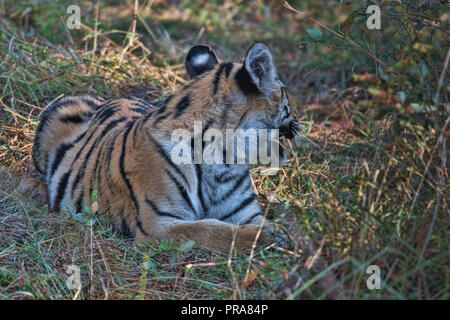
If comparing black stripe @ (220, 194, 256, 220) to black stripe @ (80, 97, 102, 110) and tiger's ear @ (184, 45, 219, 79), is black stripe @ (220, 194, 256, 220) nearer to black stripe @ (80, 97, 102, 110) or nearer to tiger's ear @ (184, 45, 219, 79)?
tiger's ear @ (184, 45, 219, 79)

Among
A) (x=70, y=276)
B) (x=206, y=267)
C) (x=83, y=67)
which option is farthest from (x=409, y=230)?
(x=83, y=67)

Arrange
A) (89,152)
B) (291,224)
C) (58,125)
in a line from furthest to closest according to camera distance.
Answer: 1. (58,125)
2. (89,152)
3. (291,224)

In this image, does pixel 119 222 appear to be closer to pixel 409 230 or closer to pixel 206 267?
pixel 206 267

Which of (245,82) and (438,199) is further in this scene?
(245,82)

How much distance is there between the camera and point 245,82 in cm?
383

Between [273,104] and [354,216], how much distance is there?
3.89 ft

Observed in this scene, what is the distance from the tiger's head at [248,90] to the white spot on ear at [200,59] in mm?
226

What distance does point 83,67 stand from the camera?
255 inches

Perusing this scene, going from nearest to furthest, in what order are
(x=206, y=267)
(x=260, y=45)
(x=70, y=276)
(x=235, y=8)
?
1. (x=70, y=276)
2. (x=206, y=267)
3. (x=260, y=45)
4. (x=235, y=8)

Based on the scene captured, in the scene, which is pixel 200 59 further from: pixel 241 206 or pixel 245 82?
pixel 241 206

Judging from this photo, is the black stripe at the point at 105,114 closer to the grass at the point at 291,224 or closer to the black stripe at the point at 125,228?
the grass at the point at 291,224

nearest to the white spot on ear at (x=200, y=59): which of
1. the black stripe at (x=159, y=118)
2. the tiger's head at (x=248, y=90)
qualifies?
the tiger's head at (x=248, y=90)

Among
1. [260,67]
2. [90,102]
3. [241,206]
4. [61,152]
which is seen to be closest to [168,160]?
[241,206]

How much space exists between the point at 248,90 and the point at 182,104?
0.43m
